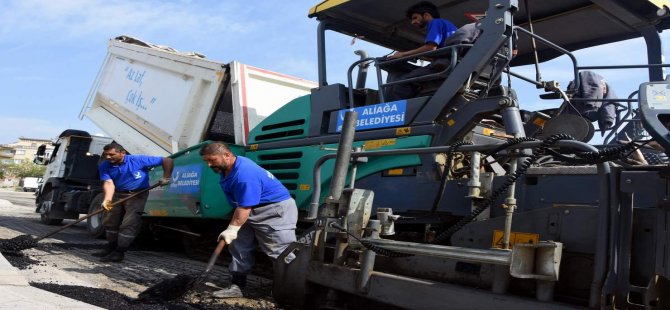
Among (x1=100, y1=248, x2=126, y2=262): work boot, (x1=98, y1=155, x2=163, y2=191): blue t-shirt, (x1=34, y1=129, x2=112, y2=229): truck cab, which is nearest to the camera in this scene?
(x1=100, y1=248, x2=126, y2=262): work boot

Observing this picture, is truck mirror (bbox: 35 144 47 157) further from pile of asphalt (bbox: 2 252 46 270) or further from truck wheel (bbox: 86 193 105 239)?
pile of asphalt (bbox: 2 252 46 270)

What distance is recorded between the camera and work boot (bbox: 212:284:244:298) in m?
4.03

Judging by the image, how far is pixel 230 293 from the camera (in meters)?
4.09

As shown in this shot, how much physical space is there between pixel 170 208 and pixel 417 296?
4106 mm

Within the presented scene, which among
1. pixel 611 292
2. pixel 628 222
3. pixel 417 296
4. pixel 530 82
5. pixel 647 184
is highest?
pixel 530 82

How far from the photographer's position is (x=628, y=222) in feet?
7.80

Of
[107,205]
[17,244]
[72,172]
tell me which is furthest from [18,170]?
[17,244]

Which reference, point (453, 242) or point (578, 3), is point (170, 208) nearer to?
point (453, 242)

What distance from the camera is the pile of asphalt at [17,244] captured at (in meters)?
5.48

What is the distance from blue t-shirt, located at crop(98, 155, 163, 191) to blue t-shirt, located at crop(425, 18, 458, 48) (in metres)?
3.63

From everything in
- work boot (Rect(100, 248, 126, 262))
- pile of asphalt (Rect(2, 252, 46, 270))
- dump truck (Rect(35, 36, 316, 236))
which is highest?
dump truck (Rect(35, 36, 316, 236))

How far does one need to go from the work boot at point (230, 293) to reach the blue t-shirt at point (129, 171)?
2.78m

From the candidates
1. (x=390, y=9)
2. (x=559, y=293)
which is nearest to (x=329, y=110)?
(x=390, y=9)

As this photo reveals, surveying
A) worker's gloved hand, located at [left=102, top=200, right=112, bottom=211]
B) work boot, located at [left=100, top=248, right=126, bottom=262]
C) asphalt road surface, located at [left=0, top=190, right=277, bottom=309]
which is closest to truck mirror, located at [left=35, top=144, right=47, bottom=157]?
asphalt road surface, located at [left=0, top=190, right=277, bottom=309]
